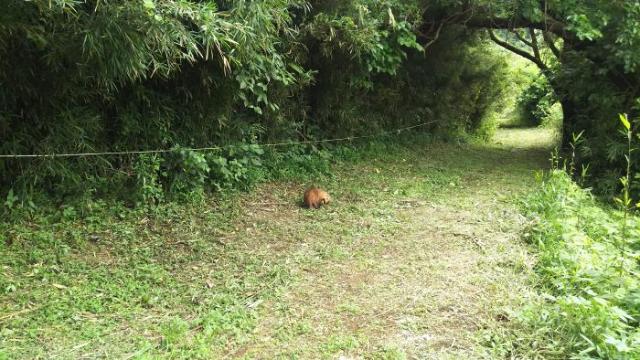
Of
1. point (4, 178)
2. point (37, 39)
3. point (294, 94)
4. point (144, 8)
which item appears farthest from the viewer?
point (294, 94)

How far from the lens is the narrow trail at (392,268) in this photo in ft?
7.27

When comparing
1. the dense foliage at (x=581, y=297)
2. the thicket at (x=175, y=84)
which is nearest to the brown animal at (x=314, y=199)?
the thicket at (x=175, y=84)

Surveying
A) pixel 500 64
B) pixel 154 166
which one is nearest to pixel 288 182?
pixel 154 166

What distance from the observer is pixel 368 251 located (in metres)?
3.21

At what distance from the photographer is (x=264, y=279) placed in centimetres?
280

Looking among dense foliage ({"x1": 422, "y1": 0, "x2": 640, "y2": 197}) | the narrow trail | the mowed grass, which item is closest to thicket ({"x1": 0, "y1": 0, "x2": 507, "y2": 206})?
the mowed grass

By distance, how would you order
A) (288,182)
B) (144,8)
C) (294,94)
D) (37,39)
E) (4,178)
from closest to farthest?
(144,8)
(37,39)
(4,178)
(288,182)
(294,94)

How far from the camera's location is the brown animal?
4.05 m

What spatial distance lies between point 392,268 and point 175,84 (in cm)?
227

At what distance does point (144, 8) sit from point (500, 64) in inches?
317

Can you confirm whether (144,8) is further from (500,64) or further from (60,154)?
(500,64)

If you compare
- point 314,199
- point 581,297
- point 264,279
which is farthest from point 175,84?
point 581,297

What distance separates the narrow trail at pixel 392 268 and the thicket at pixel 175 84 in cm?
77

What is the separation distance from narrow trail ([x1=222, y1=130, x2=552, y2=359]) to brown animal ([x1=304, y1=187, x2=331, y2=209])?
0.10 m
